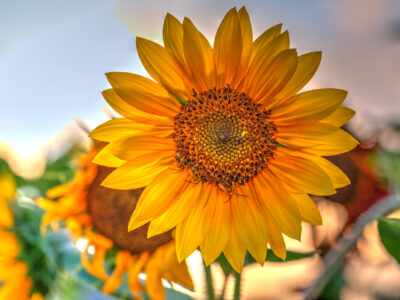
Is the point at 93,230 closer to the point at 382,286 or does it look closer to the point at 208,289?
the point at 208,289

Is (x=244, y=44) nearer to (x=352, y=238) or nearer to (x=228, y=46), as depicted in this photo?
(x=228, y=46)

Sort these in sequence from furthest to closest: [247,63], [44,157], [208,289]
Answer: [44,157] < [208,289] < [247,63]

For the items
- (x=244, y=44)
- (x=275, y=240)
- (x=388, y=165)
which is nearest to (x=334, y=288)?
(x=388, y=165)

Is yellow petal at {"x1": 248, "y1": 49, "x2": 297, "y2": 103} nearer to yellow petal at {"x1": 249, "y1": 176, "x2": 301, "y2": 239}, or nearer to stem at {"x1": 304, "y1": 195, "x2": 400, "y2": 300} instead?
yellow petal at {"x1": 249, "y1": 176, "x2": 301, "y2": 239}

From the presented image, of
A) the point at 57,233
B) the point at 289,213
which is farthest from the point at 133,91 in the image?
the point at 57,233

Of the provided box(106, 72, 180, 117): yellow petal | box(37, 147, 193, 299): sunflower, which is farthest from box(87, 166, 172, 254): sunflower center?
box(106, 72, 180, 117): yellow petal

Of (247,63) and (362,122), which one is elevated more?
(247,63)

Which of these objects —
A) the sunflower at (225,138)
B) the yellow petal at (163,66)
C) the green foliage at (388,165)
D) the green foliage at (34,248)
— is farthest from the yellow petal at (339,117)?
the green foliage at (34,248)
